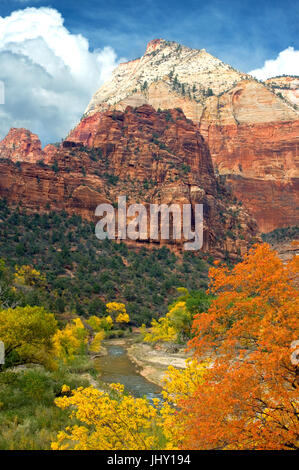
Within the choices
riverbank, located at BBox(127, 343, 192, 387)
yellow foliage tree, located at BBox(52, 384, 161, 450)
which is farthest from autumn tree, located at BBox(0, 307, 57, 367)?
riverbank, located at BBox(127, 343, 192, 387)

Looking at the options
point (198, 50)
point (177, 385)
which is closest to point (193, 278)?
point (177, 385)

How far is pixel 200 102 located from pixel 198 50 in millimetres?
59205

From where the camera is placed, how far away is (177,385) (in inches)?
324

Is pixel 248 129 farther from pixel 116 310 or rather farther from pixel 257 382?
pixel 257 382

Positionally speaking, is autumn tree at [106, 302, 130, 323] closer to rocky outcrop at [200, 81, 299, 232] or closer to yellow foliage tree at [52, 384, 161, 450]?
yellow foliage tree at [52, 384, 161, 450]

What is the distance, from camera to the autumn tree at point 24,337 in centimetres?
1259

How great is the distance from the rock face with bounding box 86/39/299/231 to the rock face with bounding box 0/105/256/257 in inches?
1039

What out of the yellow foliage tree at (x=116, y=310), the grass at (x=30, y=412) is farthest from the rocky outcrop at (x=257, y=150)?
the grass at (x=30, y=412)

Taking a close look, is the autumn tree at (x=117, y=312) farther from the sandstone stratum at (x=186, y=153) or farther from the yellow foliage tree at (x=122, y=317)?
the sandstone stratum at (x=186, y=153)

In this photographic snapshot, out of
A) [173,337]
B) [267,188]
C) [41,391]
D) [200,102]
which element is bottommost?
[173,337]

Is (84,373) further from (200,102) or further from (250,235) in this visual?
(200,102)

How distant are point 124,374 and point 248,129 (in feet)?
468

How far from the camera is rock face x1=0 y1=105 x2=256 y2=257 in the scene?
269 ft

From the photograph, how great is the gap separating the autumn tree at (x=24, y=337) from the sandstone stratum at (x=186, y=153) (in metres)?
68.6
